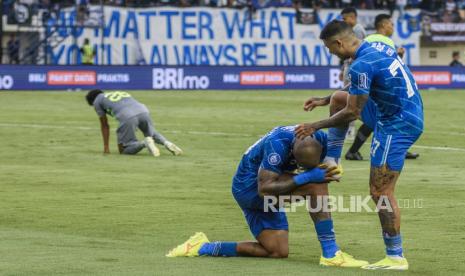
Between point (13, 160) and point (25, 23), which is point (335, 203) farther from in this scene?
point (25, 23)

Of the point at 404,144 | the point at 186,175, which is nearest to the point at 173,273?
the point at 404,144

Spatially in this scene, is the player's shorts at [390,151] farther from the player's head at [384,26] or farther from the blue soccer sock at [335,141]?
the player's head at [384,26]

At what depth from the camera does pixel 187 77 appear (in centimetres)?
4522

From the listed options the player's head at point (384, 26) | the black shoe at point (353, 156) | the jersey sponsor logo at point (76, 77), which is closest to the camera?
the player's head at point (384, 26)

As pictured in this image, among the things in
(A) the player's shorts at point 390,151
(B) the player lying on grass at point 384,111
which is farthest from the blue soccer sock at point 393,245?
(A) the player's shorts at point 390,151

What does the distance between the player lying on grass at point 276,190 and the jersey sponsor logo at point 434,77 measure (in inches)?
1490

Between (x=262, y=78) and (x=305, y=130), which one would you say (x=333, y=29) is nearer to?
(x=305, y=130)

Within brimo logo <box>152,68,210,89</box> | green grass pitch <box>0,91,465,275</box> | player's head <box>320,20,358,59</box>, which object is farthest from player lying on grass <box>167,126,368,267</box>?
brimo logo <box>152,68,210,89</box>

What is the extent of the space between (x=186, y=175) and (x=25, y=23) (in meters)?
35.2

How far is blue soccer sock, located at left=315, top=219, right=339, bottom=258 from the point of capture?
1016 centimetres

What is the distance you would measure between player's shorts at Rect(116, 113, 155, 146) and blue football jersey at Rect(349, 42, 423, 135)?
39.0 ft

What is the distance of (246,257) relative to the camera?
35.4 ft

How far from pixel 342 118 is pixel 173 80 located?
35108mm

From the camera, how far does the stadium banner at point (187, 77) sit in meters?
43.2
